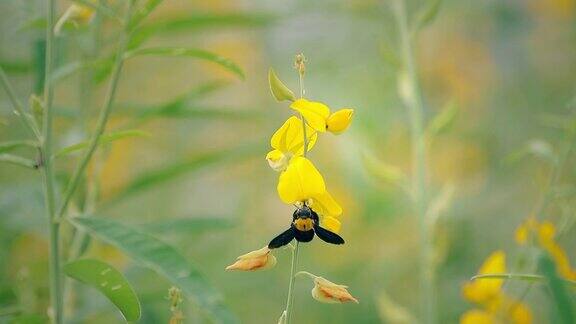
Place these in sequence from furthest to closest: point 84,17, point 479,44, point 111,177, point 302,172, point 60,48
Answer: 1. point 479,44
2. point 111,177
3. point 60,48
4. point 84,17
5. point 302,172

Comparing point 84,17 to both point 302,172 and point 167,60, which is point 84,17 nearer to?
point 302,172

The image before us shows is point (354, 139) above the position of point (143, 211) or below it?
below

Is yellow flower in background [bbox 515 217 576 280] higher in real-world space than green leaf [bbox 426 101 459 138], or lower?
lower

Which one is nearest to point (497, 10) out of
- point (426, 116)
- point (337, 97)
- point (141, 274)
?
point (426, 116)

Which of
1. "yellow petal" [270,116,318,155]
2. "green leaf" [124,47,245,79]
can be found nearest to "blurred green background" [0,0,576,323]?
"green leaf" [124,47,245,79]

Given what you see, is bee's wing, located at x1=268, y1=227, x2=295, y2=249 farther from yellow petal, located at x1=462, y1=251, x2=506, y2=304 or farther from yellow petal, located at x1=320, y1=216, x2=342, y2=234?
yellow petal, located at x1=462, y1=251, x2=506, y2=304

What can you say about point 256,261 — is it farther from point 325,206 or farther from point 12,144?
point 12,144
